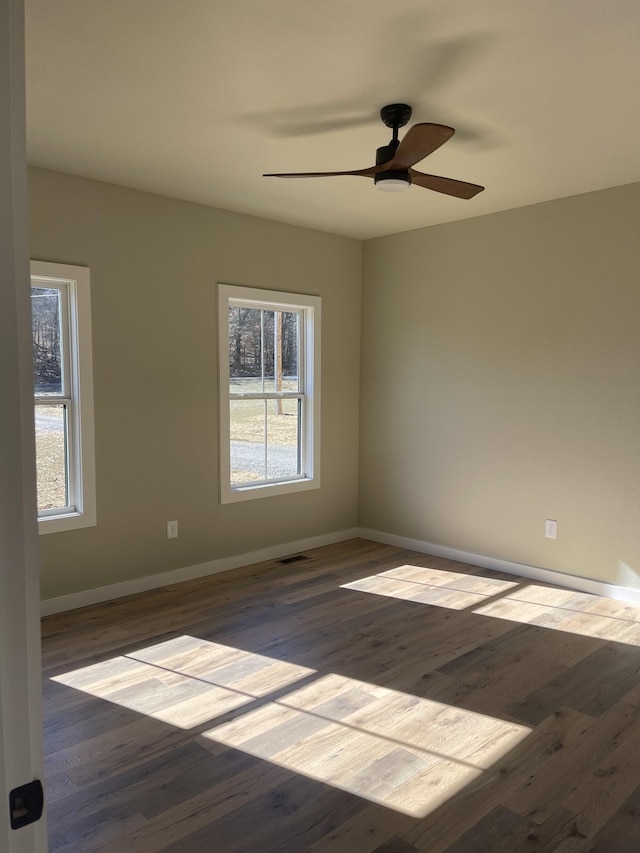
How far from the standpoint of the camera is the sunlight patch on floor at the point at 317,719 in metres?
2.31

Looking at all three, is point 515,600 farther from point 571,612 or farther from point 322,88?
point 322,88

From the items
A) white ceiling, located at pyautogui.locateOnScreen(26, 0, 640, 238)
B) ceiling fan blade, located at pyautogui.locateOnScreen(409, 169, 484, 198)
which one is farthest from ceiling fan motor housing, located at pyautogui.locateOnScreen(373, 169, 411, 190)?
white ceiling, located at pyautogui.locateOnScreen(26, 0, 640, 238)

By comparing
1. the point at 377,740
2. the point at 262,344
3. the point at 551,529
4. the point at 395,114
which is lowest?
the point at 377,740

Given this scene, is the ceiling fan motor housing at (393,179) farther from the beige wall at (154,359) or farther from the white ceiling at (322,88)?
the beige wall at (154,359)

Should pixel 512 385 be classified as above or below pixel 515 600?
above

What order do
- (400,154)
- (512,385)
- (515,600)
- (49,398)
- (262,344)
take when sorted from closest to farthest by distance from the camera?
(400,154) → (49,398) → (515,600) → (512,385) → (262,344)

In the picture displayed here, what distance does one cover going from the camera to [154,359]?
13.7 ft

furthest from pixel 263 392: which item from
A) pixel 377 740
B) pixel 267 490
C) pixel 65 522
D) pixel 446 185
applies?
pixel 377 740

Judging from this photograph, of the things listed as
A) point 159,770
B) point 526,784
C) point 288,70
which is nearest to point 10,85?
point 288,70

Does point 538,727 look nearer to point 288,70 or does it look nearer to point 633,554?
point 633,554

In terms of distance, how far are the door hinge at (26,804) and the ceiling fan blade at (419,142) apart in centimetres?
235

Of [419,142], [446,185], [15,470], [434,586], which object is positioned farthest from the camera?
[434,586]

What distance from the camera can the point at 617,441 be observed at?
4031 mm

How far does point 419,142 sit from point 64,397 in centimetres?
252
